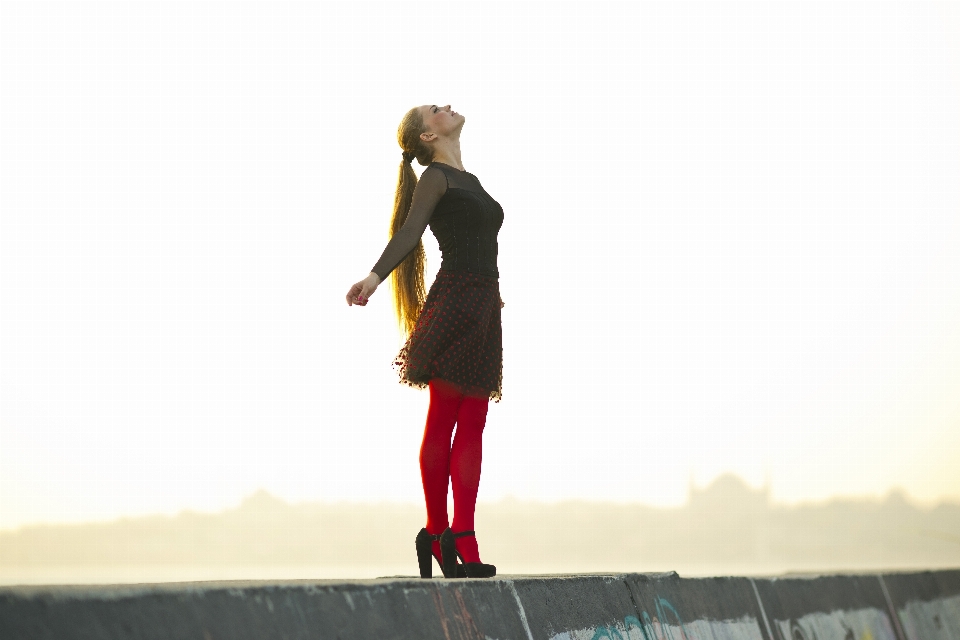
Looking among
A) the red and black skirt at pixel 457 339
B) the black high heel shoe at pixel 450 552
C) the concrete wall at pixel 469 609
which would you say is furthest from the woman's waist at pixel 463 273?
the concrete wall at pixel 469 609

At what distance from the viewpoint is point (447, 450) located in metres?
3.98

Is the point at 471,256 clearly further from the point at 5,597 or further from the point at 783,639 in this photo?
the point at 5,597

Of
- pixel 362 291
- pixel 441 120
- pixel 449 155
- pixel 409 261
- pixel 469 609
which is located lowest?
pixel 469 609

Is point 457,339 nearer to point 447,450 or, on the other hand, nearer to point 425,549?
point 447,450

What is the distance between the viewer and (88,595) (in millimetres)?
1604

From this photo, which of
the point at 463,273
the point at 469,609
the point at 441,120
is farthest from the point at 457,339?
the point at 469,609

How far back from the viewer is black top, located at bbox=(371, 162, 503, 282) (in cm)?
401

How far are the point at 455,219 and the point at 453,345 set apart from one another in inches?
19.7

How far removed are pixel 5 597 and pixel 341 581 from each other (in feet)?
2.50

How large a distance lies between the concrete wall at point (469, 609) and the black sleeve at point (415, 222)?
135 centimetres

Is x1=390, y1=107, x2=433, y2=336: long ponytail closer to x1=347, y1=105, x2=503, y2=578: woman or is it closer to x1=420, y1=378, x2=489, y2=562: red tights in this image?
x1=347, y1=105, x2=503, y2=578: woman

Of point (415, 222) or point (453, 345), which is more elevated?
point (415, 222)

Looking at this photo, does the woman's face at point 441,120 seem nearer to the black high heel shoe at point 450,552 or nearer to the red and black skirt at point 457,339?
→ the red and black skirt at point 457,339

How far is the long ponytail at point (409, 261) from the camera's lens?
4.30m
